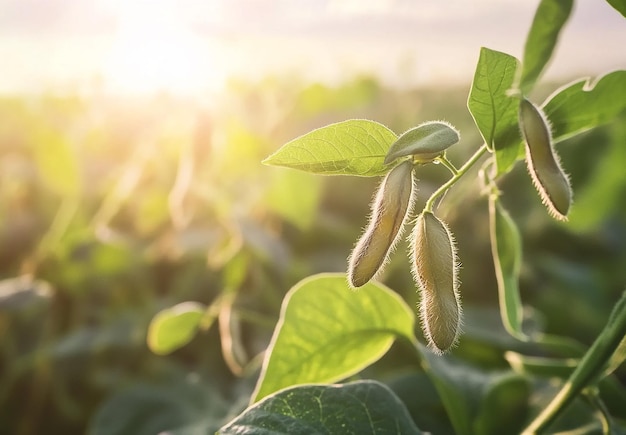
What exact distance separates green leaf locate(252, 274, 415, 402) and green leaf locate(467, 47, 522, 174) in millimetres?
228

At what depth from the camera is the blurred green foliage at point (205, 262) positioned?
148cm

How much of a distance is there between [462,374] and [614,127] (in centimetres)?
207

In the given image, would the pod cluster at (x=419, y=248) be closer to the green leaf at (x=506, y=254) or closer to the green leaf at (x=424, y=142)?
the green leaf at (x=424, y=142)

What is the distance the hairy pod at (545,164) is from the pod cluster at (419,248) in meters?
0.06

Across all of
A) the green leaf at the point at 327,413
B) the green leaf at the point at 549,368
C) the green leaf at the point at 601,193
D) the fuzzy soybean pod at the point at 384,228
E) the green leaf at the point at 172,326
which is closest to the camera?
the fuzzy soybean pod at the point at 384,228

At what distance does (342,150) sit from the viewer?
0.64 m

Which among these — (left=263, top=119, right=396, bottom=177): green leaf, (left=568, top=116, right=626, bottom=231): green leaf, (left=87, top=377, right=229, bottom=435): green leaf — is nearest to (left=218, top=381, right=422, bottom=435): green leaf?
(left=263, top=119, right=396, bottom=177): green leaf

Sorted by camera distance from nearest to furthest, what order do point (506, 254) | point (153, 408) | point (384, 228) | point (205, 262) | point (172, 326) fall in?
point (384, 228) < point (506, 254) < point (172, 326) < point (153, 408) < point (205, 262)

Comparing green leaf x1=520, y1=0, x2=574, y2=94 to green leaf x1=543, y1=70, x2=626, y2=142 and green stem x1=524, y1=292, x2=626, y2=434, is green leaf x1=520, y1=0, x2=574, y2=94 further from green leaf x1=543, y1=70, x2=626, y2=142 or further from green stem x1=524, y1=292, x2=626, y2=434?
green stem x1=524, y1=292, x2=626, y2=434

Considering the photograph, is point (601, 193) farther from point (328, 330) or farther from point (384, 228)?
point (384, 228)

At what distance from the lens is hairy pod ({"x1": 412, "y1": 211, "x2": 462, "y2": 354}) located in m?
0.61

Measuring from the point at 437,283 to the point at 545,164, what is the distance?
0.13 meters

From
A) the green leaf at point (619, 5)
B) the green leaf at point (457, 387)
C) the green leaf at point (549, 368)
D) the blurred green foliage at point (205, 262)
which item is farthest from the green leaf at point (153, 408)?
the green leaf at point (619, 5)

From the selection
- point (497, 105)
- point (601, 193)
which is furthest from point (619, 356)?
point (601, 193)
